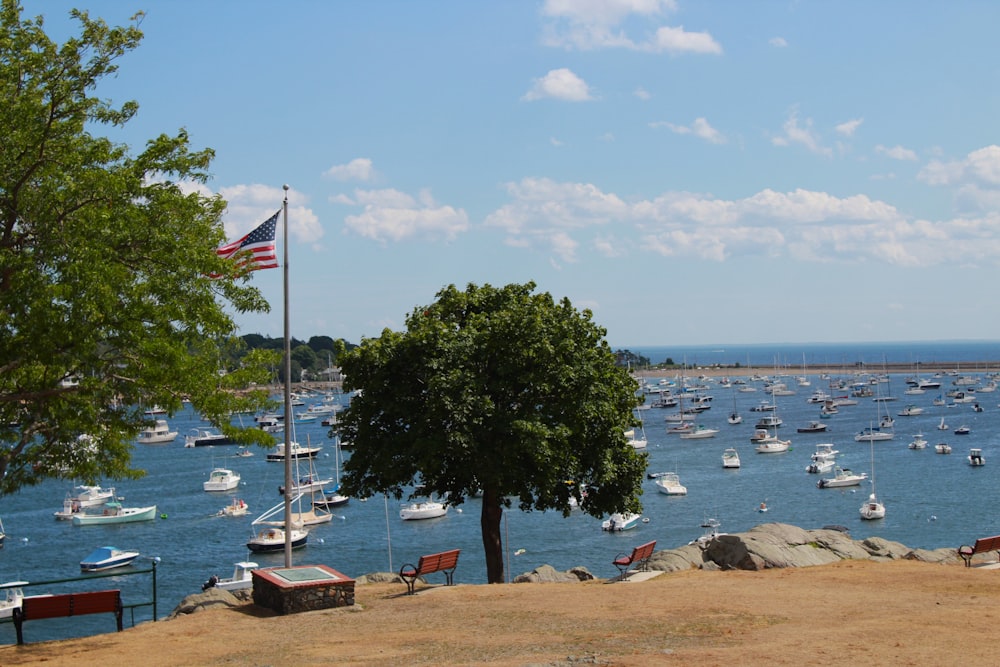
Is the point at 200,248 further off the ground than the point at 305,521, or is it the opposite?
the point at 200,248

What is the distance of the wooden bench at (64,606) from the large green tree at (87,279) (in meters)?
1.87

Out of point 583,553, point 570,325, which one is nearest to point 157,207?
point 570,325

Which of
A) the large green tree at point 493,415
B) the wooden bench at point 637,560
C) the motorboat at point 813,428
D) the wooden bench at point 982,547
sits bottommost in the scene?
the motorboat at point 813,428

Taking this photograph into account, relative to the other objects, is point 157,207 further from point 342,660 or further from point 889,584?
point 889,584

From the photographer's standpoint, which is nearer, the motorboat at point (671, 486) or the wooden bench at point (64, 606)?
the wooden bench at point (64, 606)

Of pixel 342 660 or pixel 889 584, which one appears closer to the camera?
pixel 342 660

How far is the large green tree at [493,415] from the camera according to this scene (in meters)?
22.3

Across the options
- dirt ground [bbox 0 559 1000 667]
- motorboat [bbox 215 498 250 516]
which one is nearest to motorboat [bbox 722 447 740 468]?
motorboat [bbox 215 498 250 516]

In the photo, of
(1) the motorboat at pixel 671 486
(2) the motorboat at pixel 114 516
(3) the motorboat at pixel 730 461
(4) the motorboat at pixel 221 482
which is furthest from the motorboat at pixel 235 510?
(3) the motorboat at pixel 730 461

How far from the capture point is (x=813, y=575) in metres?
20.1

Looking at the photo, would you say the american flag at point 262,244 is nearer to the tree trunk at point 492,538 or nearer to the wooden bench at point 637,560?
the tree trunk at point 492,538

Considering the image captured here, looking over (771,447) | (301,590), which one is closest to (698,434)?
(771,447)

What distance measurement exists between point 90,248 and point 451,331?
1092 cm

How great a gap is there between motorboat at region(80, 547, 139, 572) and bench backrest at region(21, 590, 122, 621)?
141 ft
